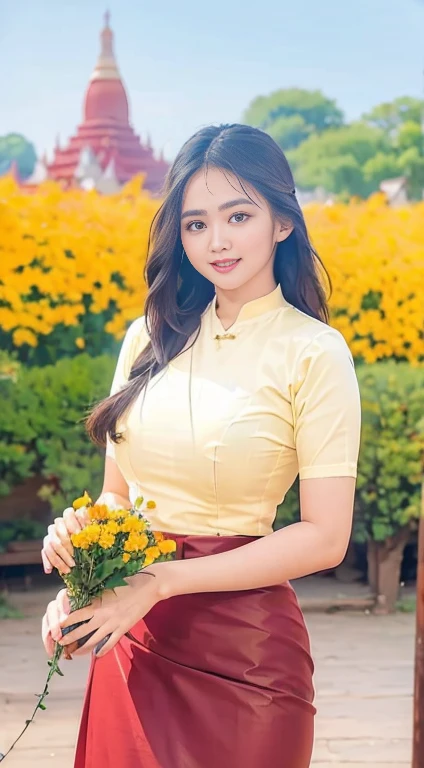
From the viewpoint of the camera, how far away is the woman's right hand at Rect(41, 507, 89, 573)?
1.37 metres

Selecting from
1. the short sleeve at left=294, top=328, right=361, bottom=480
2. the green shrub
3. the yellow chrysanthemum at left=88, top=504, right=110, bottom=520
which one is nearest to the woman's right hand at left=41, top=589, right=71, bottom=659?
the yellow chrysanthemum at left=88, top=504, right=110, bottom=520

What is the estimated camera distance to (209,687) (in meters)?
1.47

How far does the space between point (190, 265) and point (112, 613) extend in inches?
24.1

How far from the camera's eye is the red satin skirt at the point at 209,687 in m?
1.46

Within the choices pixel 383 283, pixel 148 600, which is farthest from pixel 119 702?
pixel 383 283

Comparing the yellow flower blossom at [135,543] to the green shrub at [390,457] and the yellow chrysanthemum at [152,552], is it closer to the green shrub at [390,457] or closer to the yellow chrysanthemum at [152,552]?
the yellow chrysanthemum at [152,552]

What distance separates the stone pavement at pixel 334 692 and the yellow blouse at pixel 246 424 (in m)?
1.68

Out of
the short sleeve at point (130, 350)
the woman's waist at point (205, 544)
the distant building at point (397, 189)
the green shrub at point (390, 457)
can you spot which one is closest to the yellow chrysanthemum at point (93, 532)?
the woman's waist at point (205, 544)

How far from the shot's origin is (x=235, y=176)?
1.51 m

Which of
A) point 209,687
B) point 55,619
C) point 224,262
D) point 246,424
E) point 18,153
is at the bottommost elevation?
point 209,687

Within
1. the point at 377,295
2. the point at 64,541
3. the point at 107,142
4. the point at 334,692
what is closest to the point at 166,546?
the point at 64,541

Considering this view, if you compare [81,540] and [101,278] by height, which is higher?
[101,278]

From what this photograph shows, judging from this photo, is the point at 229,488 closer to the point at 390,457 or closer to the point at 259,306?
the point at 259,306

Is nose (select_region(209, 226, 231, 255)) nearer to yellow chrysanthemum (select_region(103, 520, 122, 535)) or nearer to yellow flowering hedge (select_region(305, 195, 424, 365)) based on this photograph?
yellow chrysanthemum (select_region(103, 520, 122, 535))
